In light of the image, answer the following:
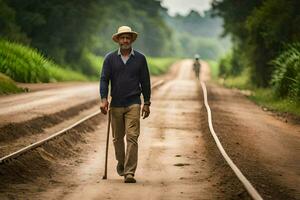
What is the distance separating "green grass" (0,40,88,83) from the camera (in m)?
31.9

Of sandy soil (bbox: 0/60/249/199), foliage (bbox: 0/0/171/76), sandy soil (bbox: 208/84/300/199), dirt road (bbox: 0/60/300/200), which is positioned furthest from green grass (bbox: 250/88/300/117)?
foliage (bbox: 0/0/171/76)

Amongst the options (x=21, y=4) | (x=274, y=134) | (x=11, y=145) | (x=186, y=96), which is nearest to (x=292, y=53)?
(x=186, y=96)

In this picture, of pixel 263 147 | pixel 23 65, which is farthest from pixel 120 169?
pixel 23 65

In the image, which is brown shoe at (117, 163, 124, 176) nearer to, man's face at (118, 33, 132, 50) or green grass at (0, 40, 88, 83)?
man's face at (118, 33, 132, 50)

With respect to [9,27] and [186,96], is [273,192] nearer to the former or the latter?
[186,96]

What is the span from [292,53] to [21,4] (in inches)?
943

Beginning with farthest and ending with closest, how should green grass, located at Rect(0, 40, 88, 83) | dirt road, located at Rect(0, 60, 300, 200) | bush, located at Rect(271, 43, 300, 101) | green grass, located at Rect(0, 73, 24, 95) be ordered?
1. green grass, located at Rect(0, 40, 88, 83)
2. green grass, located at Rect(0, 73, 24, 95)
3. bush, located at Rect(271, 43, 300, 101)
4. dirt road, located at Rect(0, 60, 300, 200)

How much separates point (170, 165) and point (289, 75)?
15.4 meters

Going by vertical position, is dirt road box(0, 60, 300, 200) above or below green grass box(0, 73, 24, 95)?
below

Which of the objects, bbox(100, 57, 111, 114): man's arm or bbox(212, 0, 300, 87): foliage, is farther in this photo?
bbox(212, 0, 300, 87): foliage

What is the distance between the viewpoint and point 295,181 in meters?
10.1

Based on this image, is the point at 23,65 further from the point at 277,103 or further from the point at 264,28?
the point at 277,103

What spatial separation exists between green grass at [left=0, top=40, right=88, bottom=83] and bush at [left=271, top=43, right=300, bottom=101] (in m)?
12.8

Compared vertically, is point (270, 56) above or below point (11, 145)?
above
